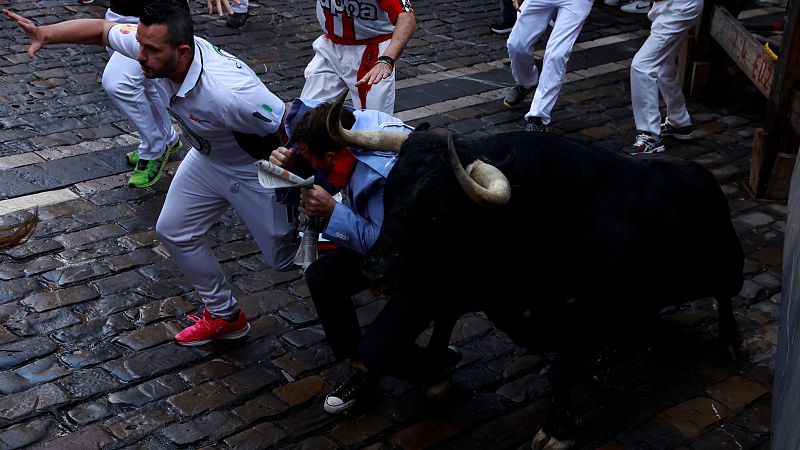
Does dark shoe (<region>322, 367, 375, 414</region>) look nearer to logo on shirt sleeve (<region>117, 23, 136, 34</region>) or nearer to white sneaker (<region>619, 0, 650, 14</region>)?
logo on shirt sleeve (<region>117, 23, 136, 34</region>)

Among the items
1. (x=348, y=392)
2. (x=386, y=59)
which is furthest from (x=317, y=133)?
(x=386, y=59)

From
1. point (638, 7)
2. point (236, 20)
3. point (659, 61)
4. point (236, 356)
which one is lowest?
point (638, 7)

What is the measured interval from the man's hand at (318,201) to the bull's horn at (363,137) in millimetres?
246

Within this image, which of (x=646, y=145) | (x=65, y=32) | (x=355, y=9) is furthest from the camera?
(x=646, y=145)

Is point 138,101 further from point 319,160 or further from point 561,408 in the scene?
point 561,408

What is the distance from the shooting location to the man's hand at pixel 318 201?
437 cm

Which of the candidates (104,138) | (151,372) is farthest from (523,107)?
(151,372)

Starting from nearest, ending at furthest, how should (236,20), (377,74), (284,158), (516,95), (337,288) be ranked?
1. (284,158)
2. (337,288)
3. (377,74)
4. (516,95)
5. (236,20)

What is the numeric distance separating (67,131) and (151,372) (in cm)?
363

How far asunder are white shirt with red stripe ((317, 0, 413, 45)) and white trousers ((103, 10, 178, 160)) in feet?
4.99

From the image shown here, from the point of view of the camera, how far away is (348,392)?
4.95 meters

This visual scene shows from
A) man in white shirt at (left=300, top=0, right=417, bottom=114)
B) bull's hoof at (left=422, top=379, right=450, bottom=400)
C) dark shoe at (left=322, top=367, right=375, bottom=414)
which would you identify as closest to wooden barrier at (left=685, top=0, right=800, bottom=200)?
man in white shirt at (left=300, top=0, right=417, bottom=114)

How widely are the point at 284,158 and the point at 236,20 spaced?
685 cm

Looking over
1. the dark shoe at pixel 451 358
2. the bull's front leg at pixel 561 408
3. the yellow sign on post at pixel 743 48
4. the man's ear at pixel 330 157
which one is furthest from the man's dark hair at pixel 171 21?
the yellow sign on post at pixel 743 48
